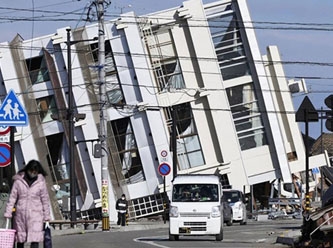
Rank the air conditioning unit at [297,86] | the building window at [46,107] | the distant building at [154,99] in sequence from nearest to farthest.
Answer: the distant building at [154,99] → the building window at [46,107] → the air conditioning unit at [297,86]

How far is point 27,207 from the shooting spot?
609 inches

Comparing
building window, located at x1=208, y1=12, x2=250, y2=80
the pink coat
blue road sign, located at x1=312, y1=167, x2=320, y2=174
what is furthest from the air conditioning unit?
the pink coat

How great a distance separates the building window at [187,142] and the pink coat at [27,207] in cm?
4389

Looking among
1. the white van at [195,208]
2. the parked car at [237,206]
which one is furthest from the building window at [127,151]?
the white van at [195,208]

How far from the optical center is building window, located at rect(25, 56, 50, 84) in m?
59.4

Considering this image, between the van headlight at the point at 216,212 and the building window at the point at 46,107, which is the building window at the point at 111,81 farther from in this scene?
the van headlight at the point at 216,212

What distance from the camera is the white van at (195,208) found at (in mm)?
28828

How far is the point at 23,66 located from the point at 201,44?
1082cm

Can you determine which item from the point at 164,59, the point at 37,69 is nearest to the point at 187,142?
the point at 164,59

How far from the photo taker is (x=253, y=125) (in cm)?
6112

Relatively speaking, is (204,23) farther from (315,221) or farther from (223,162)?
(315,221)

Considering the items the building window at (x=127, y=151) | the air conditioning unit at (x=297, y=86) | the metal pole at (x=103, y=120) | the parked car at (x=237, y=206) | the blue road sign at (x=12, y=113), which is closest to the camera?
the blue road sign at (x=12, y=113)

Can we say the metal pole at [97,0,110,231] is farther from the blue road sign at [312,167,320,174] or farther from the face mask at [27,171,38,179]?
the blue road sign at [312,167,320,174]

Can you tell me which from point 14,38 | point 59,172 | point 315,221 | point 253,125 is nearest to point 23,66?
point 14,38
